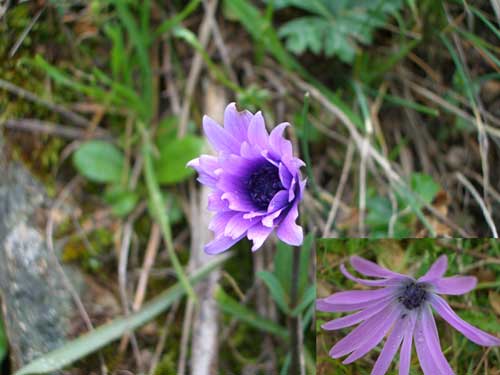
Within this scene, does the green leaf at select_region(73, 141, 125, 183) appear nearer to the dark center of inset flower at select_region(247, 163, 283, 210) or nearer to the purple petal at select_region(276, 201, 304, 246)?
the dark center of inset flower at select_region(247, 163, 283, 210)

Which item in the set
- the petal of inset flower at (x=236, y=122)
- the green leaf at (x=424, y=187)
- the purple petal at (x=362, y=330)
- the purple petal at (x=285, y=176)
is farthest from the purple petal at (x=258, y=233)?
the green leaf at (x=424, y=187)

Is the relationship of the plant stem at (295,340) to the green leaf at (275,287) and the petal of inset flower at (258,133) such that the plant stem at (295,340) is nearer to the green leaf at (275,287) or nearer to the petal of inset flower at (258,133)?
the green leaf at (275,287)

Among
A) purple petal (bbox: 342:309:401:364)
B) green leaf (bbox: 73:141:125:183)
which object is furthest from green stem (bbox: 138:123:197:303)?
purple petal (bbox: 342:309:401:364)

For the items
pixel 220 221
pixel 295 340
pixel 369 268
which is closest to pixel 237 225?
pixel 220 221

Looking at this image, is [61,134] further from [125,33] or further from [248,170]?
[248,170]

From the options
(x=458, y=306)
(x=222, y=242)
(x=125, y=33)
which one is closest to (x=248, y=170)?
(x=222, y=242)

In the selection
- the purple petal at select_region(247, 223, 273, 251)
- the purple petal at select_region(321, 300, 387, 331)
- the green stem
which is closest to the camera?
the purple petal at select_region(247, 223, 273, 251)
